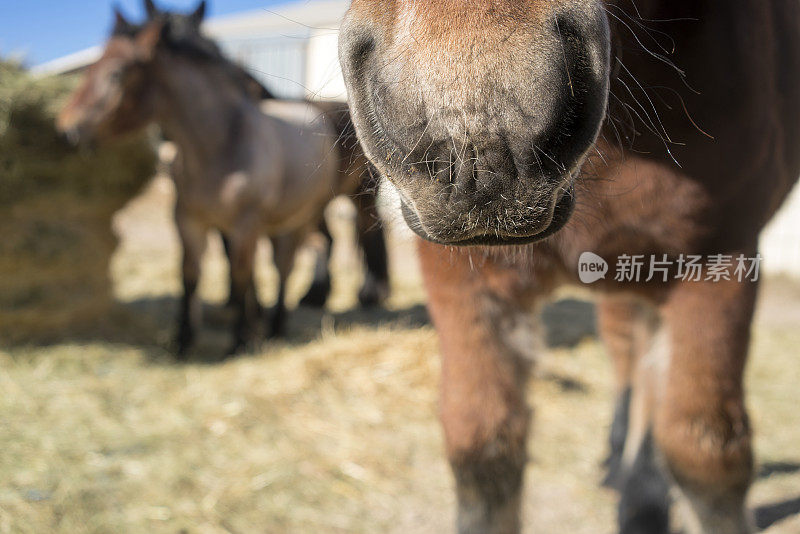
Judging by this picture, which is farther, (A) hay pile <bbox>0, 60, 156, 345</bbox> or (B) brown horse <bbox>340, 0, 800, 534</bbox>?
(A) hay pile <bbox>0, 60, 156, 345</bbox>

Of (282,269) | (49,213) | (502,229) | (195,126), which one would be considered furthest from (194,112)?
(502,229)

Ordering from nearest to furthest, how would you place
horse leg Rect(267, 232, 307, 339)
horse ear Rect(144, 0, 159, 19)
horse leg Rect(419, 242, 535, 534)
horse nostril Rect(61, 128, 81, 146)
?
horse leg Rect(419, 242, 535, 534) < horse nostril Rect(61, 128, 81, 146) < horse ear Rect(144, 0, 159, 19) < horse leg Rect(267, 232, 307, 339)

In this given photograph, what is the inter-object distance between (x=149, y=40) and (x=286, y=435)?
2740mm

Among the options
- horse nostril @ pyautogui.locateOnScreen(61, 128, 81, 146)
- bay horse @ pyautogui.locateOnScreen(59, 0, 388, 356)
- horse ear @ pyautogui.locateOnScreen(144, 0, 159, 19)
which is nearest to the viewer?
horse nostril @ pyautogui.locateOnScreen(61, 128, 81, 146)

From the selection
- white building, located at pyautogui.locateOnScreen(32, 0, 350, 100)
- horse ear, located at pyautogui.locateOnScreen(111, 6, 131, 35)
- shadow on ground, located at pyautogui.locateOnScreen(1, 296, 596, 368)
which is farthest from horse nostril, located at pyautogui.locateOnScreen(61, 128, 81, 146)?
white building, located at pyautogui.locateOnScreen(32, 0, 350, 100)

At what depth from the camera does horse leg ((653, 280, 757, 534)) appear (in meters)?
1.25

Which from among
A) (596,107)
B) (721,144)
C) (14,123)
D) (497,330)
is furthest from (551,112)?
(14,123)

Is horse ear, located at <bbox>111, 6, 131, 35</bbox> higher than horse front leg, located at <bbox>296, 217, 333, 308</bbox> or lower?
higher

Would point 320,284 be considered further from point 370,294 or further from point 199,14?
point 199,14

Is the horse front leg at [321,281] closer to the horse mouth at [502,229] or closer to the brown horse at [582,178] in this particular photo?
the brown horse at [582,178]

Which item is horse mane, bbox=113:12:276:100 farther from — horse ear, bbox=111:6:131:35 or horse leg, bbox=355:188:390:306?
horse leg, bbox=355:188:390:306

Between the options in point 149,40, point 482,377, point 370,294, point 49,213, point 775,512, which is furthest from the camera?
point 370,294

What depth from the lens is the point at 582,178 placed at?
3.13ft

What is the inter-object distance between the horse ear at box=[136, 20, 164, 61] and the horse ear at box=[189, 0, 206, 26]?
0.31m
